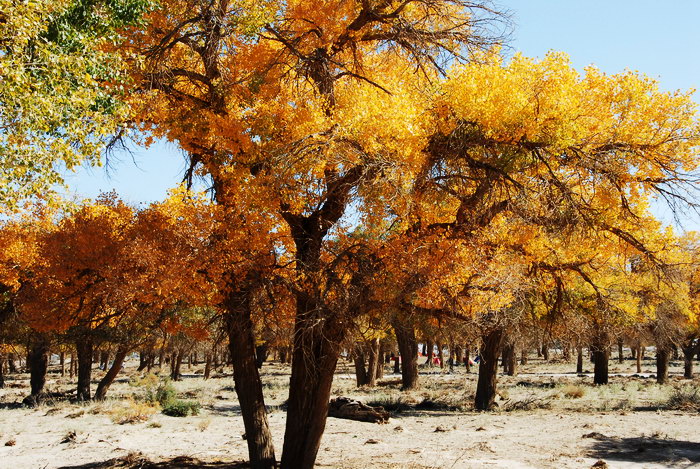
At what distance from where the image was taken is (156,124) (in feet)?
35.3

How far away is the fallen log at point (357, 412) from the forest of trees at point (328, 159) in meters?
7.79

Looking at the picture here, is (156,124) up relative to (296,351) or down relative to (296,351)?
up

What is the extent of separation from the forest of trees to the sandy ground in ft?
10.9

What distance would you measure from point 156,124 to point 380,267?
5.22 m

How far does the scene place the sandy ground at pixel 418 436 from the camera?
12.3 m

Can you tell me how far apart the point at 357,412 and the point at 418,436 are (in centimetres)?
359

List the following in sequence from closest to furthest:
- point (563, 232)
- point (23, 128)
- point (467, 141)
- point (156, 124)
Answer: point (23, 128)
point (467, 141)
point (563, 232)
point (156, 124)

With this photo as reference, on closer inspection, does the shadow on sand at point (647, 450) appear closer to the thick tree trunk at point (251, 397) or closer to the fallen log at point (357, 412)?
the fallen log at point (357, 412)

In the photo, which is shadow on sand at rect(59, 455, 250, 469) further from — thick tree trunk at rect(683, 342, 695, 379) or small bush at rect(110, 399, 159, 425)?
thick tree trunk at rect(683, 342, 695, 379)

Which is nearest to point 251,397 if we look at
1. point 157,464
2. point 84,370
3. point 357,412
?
point 157,464

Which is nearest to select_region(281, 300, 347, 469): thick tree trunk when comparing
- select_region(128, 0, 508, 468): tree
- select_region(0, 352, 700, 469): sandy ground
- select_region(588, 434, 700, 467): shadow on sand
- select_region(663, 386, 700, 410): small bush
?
select_region(128, 0, 508, 468): tree

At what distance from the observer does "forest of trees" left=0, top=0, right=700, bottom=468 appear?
329 inches

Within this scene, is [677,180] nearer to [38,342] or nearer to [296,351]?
[296,351]

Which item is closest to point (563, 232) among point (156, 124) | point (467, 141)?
point (467, 141)
